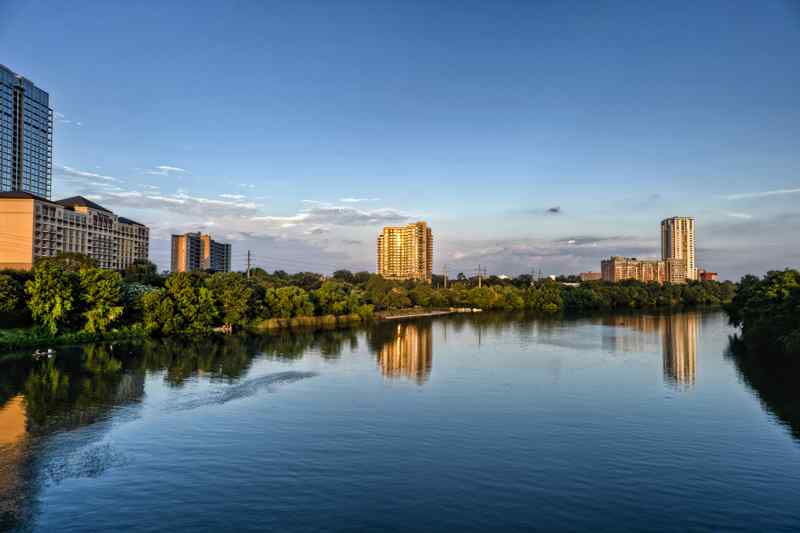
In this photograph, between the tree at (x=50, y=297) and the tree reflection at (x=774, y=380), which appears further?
the tree at (x=50, y=297)

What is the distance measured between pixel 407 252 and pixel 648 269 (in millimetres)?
64829

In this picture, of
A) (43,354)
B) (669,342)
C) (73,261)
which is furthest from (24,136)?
(669,342)

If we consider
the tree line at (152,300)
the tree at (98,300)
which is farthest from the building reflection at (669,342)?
the tree at (98,300)

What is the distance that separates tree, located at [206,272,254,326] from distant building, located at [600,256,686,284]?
114 m

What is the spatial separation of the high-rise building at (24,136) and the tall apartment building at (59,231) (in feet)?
35.9

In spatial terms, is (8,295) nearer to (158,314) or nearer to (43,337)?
Result: (43,337)

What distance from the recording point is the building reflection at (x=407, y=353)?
24270mm

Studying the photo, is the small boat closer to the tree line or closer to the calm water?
the calm water

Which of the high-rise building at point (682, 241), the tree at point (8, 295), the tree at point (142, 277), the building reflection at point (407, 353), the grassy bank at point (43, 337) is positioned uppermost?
the high-rise building at point (682, 241)

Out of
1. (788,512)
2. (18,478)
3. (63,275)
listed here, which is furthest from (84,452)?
(63,275)

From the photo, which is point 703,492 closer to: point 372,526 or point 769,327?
point 372,526

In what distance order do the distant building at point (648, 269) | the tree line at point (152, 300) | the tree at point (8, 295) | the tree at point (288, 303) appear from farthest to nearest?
the distant building at point (648, 269) < the tree at point (288, 303) < the tree line at point (152, 300) < the tree at point (8, 295)

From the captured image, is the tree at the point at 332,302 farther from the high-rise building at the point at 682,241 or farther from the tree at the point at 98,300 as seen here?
the high-rise building at the point at 682,241

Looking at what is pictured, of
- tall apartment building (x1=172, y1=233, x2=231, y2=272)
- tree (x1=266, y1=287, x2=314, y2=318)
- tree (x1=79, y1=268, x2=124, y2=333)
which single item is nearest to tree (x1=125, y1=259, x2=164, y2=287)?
tree (x1=266, y1=287, x2=314, y2=318)
